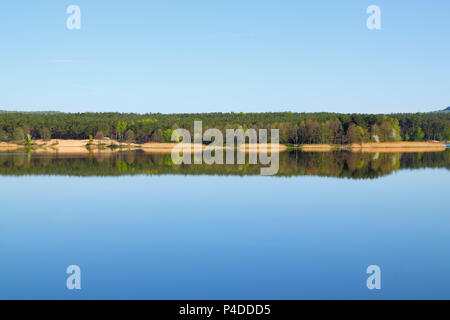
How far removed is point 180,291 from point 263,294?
2068mm

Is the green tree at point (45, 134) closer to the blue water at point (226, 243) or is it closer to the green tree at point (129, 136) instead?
the green tree at point (129, 136)

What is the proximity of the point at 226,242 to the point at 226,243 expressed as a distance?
0.13 m

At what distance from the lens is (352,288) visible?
36.0 ft

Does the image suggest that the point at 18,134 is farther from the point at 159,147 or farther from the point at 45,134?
the point at 159,147

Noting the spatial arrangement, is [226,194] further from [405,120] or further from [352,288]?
[405,120]

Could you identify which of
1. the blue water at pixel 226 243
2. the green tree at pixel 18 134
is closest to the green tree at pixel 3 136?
the green tree at pixel 18 134

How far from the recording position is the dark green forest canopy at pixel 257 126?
367ft

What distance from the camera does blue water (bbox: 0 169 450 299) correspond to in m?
11.1

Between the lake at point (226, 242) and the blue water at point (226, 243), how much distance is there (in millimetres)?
52

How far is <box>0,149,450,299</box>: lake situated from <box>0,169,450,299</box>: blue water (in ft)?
0.17

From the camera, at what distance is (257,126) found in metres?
123

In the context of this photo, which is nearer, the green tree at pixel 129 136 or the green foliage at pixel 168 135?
the green foliage at pixel 168 135

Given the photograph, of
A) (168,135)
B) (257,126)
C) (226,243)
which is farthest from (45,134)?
(226,243)
